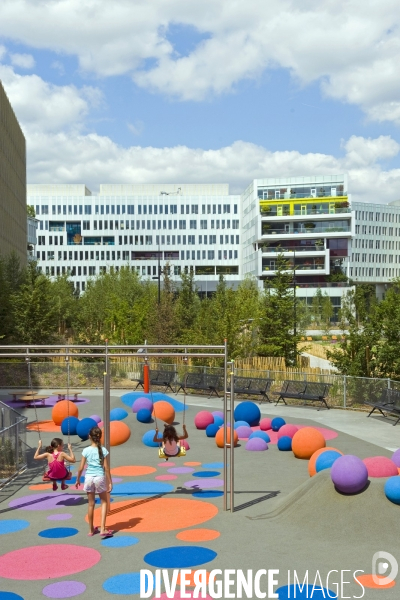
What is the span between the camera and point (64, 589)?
31.6 ft

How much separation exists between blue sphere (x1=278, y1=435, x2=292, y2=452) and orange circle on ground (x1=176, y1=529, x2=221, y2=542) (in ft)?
27.8

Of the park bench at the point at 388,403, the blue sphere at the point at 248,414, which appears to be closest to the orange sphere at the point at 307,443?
the blue sphere at the point at 248,414

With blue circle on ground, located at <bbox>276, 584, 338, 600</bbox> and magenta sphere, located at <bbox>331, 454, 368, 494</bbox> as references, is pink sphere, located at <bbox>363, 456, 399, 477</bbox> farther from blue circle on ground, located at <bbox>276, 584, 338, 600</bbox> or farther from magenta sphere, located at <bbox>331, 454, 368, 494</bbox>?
blue circle on ground, located at <bbox>276, 584, 338, 600</bbox>

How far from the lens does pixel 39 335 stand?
4444 cm

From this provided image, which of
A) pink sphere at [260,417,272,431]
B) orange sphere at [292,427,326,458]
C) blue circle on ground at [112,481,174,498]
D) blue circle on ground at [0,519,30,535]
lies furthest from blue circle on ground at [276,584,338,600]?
pink sphere at [260,417,272,431]

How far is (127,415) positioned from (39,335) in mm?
21169

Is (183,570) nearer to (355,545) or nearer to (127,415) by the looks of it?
(355,545)

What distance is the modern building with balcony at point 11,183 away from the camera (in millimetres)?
65500

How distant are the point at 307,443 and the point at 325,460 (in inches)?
137

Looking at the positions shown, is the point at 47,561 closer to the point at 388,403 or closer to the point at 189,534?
the point at 189,534

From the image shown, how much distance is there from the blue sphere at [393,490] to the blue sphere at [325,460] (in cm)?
327

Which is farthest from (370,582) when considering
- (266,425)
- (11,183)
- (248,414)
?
(11,183)

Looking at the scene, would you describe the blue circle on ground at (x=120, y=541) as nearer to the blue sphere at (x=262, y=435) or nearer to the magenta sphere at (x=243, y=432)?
the blue sphere at (x=262, y=435)

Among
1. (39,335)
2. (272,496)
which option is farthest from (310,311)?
(272,496)
